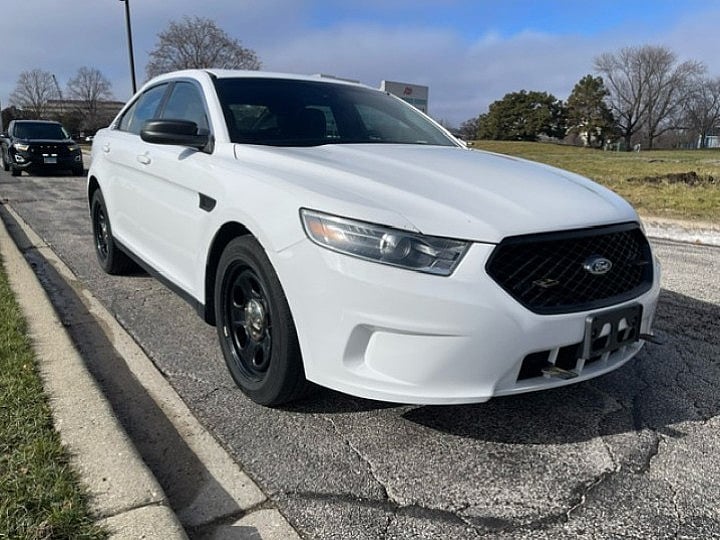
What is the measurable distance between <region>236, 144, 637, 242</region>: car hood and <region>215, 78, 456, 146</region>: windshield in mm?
270

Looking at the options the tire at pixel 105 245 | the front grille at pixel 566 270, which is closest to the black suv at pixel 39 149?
the tire at pixel 105 245

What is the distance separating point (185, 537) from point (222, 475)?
17.7 inches

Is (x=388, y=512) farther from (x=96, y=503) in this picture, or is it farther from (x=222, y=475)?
(x=96, y=503)

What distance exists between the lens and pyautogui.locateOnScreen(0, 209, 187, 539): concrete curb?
1969 mm

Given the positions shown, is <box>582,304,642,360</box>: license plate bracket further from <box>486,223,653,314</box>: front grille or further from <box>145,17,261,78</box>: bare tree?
<box>145,17,261,78</box>: bare tree

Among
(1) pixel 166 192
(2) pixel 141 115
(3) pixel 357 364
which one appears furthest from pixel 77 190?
(3) pixel 357 364

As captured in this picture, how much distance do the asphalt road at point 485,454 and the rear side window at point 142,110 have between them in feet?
5.90

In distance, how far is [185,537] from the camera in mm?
1918

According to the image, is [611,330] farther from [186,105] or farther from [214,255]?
[186,105]

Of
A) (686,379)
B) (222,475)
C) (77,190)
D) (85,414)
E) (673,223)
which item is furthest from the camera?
(77,190)

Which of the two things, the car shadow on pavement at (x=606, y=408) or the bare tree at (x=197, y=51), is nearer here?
the car shadow on pavement at (x=606, y=408)

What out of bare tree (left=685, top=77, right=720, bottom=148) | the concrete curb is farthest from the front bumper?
bare tree (left=685, top=77, right=720, bottom=148)

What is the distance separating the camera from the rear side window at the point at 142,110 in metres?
4.38

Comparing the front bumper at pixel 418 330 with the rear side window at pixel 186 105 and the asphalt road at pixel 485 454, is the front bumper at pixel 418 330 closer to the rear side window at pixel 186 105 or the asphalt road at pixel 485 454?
the asphalt road at pixel 485 454
